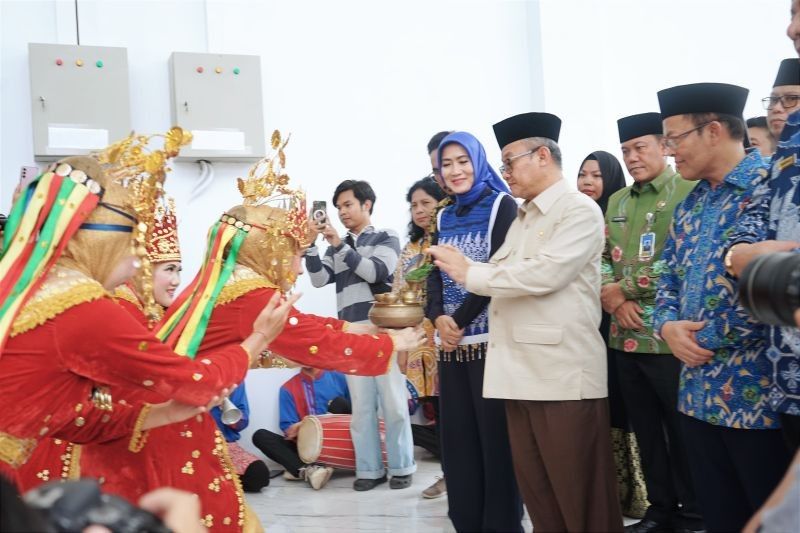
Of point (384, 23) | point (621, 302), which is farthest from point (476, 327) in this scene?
point (384, 23)

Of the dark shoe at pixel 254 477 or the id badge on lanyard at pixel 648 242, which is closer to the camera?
the id badge on lanyard at pixel 648 242

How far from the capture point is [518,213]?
2801 millimetres

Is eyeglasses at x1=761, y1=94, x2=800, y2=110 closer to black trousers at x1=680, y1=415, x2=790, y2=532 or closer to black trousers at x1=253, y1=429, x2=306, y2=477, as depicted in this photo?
black trousers at x1=680, y1=415, x2=790, y2=532

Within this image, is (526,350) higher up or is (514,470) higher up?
(526,350)

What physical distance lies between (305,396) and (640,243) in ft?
9.17

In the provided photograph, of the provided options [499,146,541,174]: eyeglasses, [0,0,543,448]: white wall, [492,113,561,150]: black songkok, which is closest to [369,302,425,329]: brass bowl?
[499,146,541,174]: eyeglasses

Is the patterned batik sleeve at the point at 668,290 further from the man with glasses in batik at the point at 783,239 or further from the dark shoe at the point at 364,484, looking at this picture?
the dark shoe at the point at 364,484

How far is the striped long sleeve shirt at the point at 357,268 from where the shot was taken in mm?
4480

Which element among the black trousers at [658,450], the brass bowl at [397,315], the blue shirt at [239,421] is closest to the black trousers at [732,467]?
the black trousers at [658,450]

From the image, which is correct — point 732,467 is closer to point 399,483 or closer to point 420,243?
point 420,243

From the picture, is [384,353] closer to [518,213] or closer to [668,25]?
[518,213]

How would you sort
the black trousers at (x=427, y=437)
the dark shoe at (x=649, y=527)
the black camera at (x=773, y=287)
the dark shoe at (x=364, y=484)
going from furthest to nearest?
the black trousers at (x=427, y=437) → the dark shoe at (x=364, y=484) → the dark shoe at (x=649, y=527) → the black camera at (x=773, y=287)

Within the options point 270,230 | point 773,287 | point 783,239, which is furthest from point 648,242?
point 773,287

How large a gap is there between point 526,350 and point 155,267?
1.45 metres
